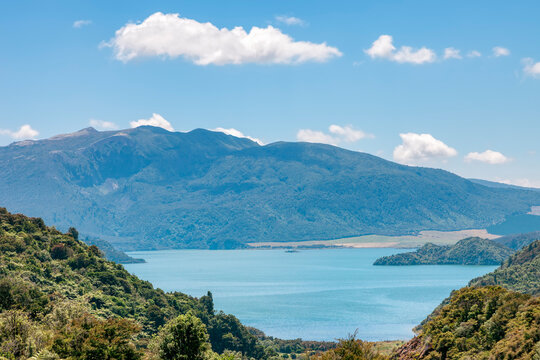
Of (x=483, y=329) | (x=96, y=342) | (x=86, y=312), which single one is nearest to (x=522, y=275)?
(x=483, y=329)

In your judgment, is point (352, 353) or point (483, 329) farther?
point (483, 329)

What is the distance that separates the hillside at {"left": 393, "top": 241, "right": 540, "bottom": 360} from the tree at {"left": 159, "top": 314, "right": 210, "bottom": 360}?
669 inches

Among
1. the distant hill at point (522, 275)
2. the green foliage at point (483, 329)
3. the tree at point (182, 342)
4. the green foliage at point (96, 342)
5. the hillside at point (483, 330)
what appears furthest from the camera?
the distant hill at point (522, 275)

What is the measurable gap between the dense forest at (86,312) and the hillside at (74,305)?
6 centimetres

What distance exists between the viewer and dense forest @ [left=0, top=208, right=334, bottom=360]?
36156mm

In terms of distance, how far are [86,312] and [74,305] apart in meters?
4.00

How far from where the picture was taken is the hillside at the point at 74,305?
36.2m

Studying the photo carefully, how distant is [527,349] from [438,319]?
1623 cm

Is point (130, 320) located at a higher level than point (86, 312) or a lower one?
lower

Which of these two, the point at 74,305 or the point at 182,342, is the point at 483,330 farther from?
the point at 74,305

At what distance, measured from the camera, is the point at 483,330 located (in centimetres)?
4356

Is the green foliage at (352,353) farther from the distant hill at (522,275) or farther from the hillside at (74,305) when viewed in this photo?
the distant hill at (522,275)

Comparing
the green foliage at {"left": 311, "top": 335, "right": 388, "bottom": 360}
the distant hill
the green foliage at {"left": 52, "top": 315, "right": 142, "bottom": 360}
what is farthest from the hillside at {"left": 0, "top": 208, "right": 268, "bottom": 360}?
the distant hill

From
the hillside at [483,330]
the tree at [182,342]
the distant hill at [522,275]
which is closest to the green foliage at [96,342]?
the tree at [182,342]
